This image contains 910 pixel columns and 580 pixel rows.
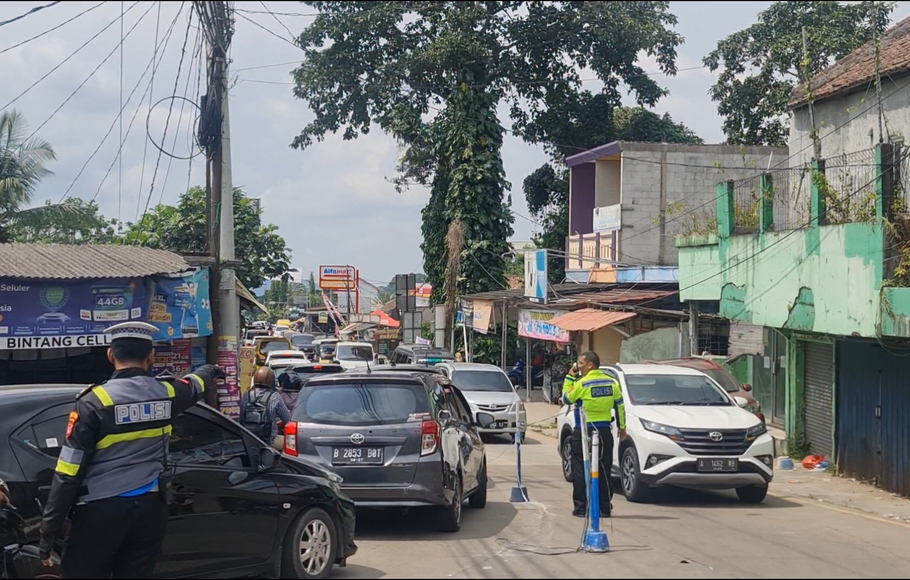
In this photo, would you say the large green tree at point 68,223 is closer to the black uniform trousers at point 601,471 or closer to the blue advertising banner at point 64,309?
the blue advertising banner at point 64,309

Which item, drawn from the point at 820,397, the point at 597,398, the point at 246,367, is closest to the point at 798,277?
the point at 820,397

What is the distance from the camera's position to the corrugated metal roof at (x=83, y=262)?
12.9 meters

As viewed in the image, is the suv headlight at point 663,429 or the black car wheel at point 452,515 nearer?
the black car wheel at point 452,515

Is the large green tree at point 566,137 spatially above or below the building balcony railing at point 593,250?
above

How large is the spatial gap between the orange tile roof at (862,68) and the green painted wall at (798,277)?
3.05 meters

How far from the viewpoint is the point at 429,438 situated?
33.4ft

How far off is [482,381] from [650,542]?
13.4 meters

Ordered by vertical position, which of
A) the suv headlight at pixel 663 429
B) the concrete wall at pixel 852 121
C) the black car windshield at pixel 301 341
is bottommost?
the black car windshield at pixel 301 341

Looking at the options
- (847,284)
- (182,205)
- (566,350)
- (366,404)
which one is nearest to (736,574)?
(366,404)

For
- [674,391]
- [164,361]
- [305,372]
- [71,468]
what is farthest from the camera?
[305,372]

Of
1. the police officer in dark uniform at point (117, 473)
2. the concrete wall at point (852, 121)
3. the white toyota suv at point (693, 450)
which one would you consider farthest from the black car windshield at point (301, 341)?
the police officer in dark uniform at point (117, 473)

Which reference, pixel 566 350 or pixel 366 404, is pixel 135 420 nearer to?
pixel 366 404

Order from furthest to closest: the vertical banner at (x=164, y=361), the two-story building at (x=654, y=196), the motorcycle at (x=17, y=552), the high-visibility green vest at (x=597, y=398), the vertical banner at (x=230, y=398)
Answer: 1. the two-story building at (x=654, y=196)
2. the vertical banner at (x=164, y=361)
3. the vertical banner at (x=230, y=398)
4. the high-visibility green vest at (x=597, y=398)
5. the motorcycle at (x=17, y=552)

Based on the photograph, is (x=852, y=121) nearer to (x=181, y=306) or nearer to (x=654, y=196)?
(x=181, y=306)
